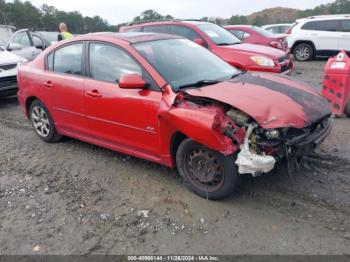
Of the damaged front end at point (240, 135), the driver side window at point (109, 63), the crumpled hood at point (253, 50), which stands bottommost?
the damaged front end at point (240, 135)

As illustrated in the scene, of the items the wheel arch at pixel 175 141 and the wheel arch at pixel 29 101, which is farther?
the wheel arch at pixel 29 101

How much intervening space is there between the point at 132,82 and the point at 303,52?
40.4ft

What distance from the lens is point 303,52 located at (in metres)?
14.5

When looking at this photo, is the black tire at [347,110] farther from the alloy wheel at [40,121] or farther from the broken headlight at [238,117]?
the alloy wheel at [40,121]

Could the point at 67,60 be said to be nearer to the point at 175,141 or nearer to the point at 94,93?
the point at 94,93

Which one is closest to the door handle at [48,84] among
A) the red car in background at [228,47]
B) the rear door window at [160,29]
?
the red car in background at [228,47]

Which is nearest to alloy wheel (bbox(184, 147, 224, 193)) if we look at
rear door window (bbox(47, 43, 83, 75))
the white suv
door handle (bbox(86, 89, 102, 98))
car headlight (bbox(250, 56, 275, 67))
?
door handle (bbox(86, 89, 102, 98))

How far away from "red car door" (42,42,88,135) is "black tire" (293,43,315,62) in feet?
38.4

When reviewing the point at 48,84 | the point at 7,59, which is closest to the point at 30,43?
the point at 7,59

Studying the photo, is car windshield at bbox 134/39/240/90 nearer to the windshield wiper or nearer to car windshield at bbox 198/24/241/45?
the windshield wiper

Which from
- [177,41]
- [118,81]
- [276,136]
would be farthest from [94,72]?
[276,136]

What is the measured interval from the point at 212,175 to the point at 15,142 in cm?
378

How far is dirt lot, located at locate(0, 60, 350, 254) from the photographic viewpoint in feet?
10.4

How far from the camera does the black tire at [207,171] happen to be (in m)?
3.53
